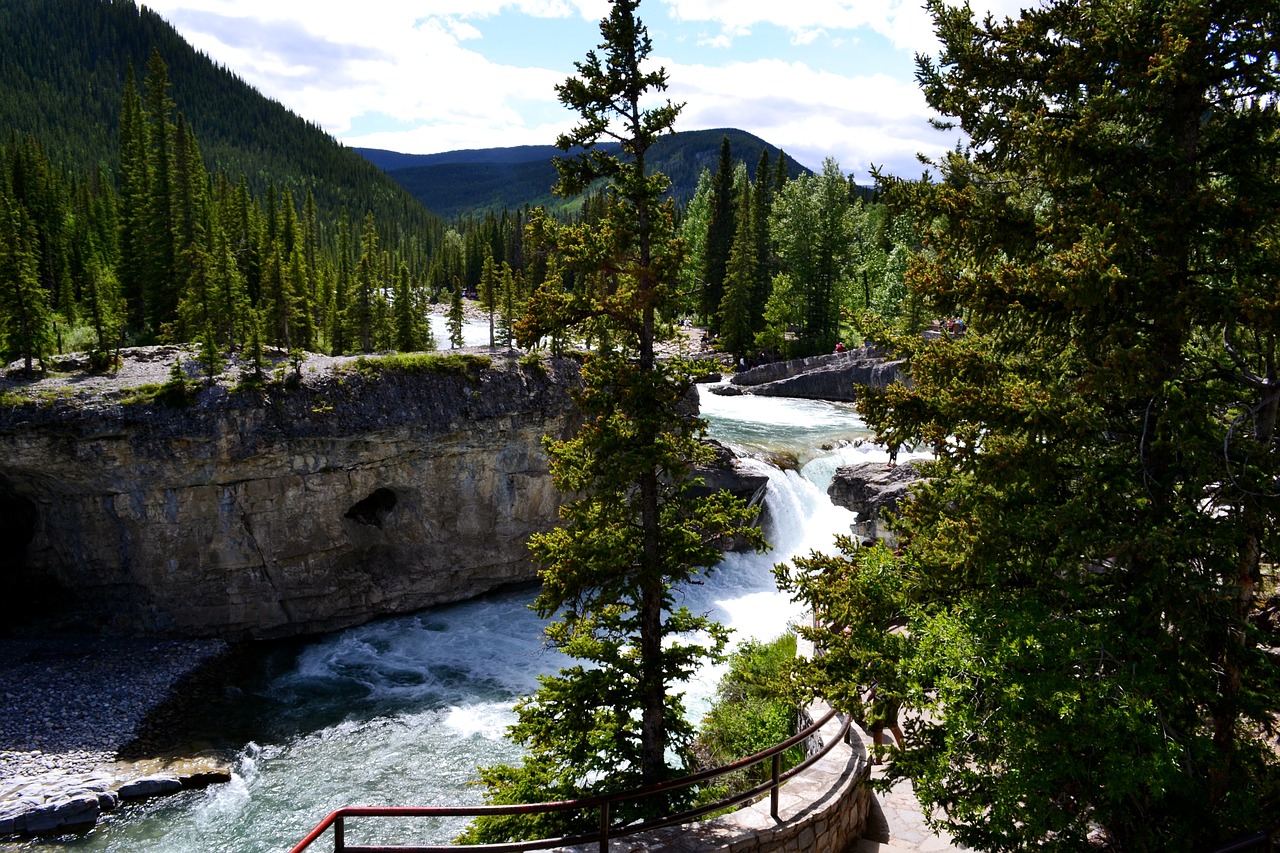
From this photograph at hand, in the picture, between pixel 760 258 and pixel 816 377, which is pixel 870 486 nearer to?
pixel 816 377

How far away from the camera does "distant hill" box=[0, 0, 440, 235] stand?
5640 inches

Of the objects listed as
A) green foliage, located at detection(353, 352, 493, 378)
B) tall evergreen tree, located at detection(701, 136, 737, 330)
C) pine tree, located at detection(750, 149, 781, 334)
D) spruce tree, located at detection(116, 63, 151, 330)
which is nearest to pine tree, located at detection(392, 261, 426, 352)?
spruce tree, located at detection(116, 63, 151, 330)

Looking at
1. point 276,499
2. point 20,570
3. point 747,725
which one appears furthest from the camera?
point 20,570

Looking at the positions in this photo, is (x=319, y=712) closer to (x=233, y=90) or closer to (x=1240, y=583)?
(x=1240, y=583)

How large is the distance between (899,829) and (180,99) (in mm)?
197484

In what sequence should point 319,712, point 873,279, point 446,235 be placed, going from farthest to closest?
point 446,235 < point 873,279 < point 319,712

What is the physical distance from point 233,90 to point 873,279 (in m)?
166

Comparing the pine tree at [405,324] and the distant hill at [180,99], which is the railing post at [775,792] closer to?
the pine tree at [405,324]

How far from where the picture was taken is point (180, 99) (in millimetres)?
164750

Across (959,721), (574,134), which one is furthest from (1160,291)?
(574,134)

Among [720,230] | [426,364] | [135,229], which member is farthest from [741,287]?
[135,229]

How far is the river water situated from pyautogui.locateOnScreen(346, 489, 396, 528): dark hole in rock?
11.2 feet

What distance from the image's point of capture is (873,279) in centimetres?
6581

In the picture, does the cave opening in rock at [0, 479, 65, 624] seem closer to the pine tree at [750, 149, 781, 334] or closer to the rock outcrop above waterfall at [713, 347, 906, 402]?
the rock outcrop above waterfall at [713, 347, 906, 402]
